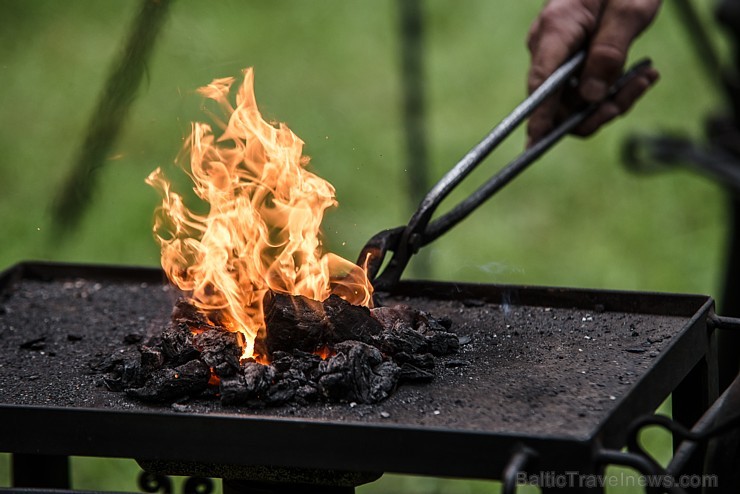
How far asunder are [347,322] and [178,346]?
291mm

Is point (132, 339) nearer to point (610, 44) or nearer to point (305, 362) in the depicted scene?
point (305, 362)

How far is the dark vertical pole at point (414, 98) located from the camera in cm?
346

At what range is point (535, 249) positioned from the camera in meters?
4.42

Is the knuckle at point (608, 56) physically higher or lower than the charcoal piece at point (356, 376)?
higher

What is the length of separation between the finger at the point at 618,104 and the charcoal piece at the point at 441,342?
80 cm

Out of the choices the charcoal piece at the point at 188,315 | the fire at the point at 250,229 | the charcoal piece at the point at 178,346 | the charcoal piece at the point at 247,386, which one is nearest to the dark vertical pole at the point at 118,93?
the fire at the point at 250,229

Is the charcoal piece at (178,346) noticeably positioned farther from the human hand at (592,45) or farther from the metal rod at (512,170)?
the human hand at (592,45)

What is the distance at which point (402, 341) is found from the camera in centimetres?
183

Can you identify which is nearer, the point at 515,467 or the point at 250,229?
the point at 515,467

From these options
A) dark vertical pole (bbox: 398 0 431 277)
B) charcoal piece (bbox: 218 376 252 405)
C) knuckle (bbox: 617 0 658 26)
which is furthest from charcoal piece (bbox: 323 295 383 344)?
dark vertical pole (bbox: 398 0 431 277)

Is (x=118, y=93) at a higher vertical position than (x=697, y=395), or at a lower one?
higher

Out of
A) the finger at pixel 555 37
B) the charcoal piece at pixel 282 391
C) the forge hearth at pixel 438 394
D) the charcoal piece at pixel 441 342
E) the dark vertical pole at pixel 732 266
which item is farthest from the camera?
the dark vertical pole at pixel 732 266

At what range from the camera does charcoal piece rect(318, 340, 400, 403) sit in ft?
5.50

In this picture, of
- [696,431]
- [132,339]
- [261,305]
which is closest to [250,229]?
[261,305]
